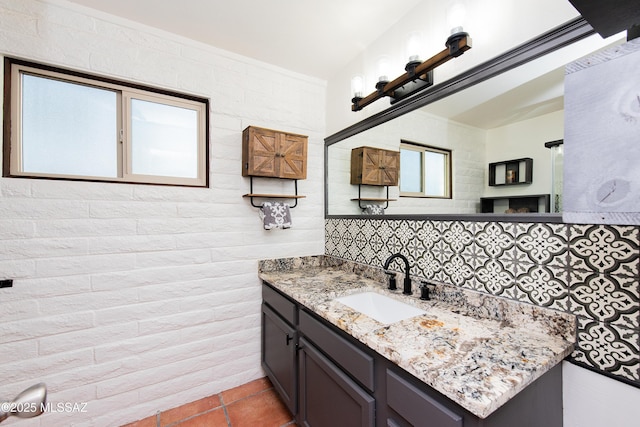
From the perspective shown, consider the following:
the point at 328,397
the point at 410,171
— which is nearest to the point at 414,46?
the point at 410,171

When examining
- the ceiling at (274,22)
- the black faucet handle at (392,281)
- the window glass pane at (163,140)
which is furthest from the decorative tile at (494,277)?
the window glass pane at (163,140)

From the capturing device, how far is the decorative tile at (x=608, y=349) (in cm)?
82

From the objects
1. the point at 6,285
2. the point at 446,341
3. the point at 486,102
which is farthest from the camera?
the point at 6,285

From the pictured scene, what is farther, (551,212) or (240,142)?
(240,142)

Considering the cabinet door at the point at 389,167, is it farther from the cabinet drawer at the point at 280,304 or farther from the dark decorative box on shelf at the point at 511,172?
the cabinet drawer at the point at 280,304

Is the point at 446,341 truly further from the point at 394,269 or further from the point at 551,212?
the point at 394,269

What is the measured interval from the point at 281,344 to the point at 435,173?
1.43 metres

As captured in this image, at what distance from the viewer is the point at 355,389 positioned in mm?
1054

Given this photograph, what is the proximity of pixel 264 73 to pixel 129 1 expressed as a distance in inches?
34.7

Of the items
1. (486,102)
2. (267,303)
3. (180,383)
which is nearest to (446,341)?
(486,102)

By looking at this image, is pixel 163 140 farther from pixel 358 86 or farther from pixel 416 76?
pixel 416 76

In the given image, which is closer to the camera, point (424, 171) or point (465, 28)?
point (465, 28)

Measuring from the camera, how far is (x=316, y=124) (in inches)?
91.8

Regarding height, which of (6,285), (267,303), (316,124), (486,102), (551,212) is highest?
(316,124)
